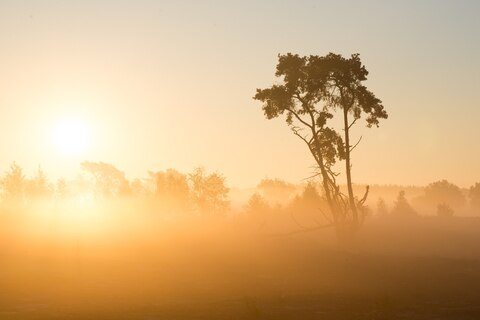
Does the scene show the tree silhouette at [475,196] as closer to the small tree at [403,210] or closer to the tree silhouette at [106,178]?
the small tree at [403,210]

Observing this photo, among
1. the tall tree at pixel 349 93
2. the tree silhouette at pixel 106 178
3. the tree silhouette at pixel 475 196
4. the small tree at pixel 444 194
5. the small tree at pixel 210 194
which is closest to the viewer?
the tall tree at pixel 349 93

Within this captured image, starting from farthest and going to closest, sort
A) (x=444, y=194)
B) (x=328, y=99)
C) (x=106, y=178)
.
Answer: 1. (x=444, y=194)
2. (x=106, y=178)
3. (x=328, y=99)

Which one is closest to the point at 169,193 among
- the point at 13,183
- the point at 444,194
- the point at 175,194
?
the point at 175,194

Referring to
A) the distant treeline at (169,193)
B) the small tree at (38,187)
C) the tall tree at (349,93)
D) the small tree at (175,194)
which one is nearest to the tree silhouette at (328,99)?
the tall tree at (349,93)

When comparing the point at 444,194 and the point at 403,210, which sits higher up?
the point at 444,194

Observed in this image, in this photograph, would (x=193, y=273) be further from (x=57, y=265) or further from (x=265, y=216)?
(x=265, y=216)

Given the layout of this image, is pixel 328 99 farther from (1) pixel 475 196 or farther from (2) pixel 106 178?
(1) pixel 475 196

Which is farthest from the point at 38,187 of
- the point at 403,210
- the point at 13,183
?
the point at 403,210

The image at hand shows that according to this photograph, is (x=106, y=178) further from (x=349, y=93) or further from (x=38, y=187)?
(x=349, y=93)

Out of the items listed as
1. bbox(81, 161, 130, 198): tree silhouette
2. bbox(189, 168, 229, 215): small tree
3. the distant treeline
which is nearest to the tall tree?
the distant treeline

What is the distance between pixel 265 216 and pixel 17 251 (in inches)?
2703

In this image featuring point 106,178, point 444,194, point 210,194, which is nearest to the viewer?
point 210,194

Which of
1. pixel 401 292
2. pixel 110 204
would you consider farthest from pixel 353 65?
pixel 110 204

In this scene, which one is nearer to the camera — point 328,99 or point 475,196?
point 328,99
